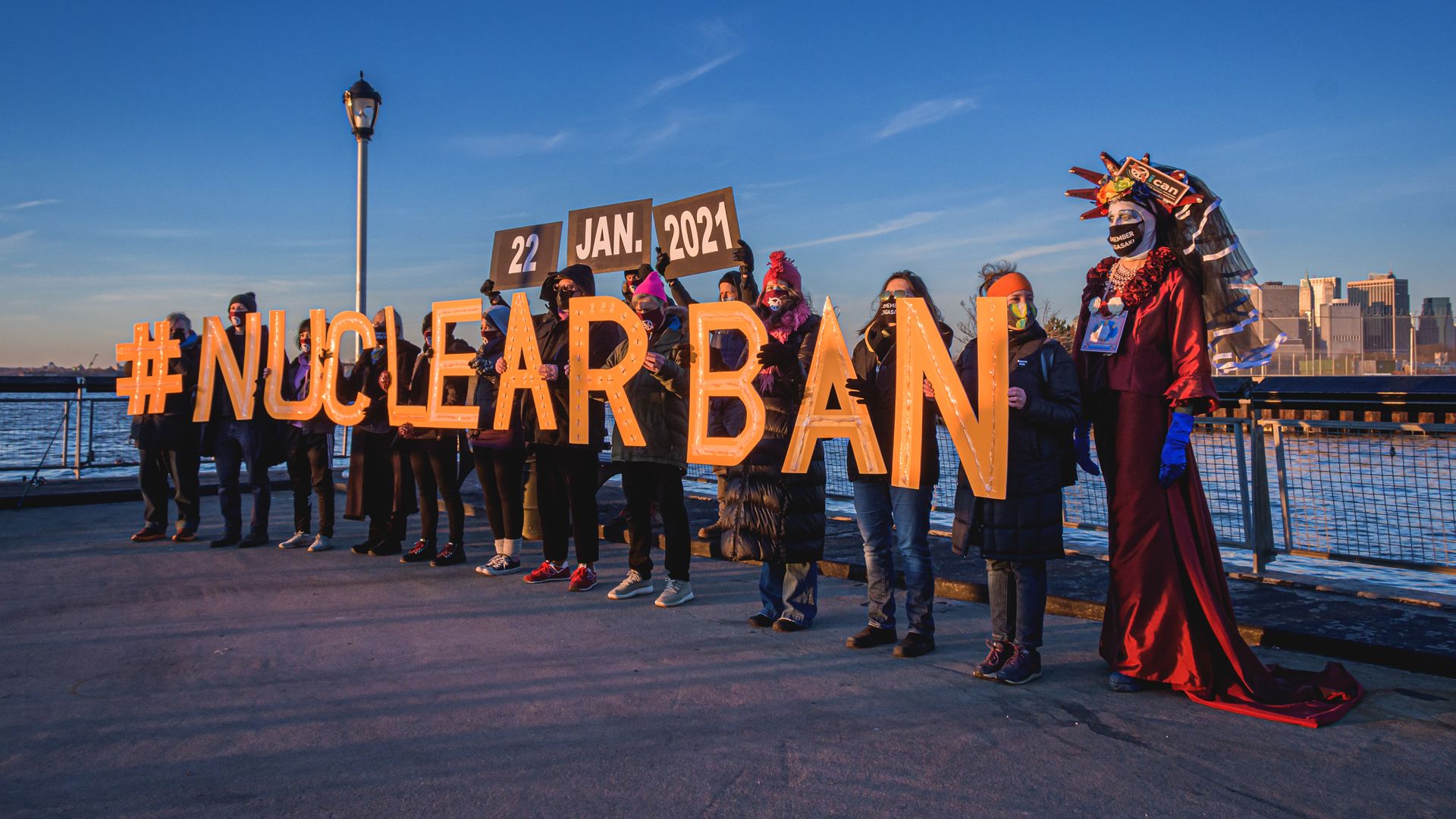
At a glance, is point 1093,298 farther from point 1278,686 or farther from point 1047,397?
point 1278,686

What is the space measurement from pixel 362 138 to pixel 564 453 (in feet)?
26.6

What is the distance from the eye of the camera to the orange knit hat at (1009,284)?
15.1 ft

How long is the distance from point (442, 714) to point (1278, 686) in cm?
356

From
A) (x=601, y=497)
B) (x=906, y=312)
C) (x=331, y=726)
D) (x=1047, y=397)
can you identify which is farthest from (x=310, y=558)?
(x=1047, y=397)

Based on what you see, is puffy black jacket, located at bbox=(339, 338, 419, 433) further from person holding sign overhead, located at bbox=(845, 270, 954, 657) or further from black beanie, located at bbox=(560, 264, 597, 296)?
person holding sign overhead, located at bbox=(845, 270, 954, 657)

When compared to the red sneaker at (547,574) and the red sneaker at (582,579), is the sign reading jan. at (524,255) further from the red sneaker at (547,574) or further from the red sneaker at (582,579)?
the red sneaker at (582,579)

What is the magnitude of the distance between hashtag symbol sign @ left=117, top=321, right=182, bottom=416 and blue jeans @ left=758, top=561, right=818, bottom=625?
632cm

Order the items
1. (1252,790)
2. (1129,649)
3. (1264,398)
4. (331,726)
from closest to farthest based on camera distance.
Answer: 1. (1252,790)
2. (331,726)
3. (1129,649)
4. (1264,398)

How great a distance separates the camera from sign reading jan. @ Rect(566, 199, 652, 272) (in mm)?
9711

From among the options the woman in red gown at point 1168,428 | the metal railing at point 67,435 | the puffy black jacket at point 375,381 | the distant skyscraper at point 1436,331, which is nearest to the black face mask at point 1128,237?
the woman in red gown at point 1168,428

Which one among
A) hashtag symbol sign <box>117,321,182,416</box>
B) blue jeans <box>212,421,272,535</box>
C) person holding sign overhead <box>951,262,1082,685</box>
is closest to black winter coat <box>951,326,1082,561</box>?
person holding sign overhead <box>951,262,1082,685</box>

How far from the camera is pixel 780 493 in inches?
211

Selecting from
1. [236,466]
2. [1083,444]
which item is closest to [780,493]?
[1083,444]

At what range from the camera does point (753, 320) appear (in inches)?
219
